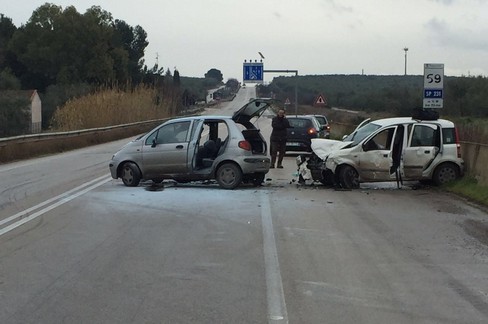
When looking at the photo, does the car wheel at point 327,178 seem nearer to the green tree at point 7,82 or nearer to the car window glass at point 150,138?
the car window glass at point 150,138

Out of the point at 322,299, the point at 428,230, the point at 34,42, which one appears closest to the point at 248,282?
the point at 322,299

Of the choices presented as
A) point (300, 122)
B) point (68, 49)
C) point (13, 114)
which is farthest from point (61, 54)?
point (300, 122)

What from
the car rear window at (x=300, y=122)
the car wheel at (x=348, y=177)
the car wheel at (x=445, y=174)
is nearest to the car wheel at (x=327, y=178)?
the car wheel at (x=348, y=177)

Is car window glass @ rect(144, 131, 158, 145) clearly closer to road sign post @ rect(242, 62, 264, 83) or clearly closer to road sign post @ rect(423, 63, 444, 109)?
road sign post @ rect(423, 63, 444, 109)

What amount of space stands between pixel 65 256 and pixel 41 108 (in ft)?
252

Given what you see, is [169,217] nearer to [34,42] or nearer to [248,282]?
[248,282]

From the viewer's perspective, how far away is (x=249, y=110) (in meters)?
15.7

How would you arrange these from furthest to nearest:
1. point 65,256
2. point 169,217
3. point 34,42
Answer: point 34,42
point 169,217
point 65,256

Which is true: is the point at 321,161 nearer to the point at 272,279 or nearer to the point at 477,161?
the point at 477,161

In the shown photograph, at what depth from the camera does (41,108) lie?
8162 cm

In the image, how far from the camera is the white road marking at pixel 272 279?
6016 millimetres

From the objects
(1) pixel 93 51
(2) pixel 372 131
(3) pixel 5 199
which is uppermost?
(1) pixel 93 51

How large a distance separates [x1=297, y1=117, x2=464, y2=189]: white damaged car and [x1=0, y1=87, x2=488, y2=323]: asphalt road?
1084 mm

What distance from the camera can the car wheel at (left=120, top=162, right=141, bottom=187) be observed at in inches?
625
